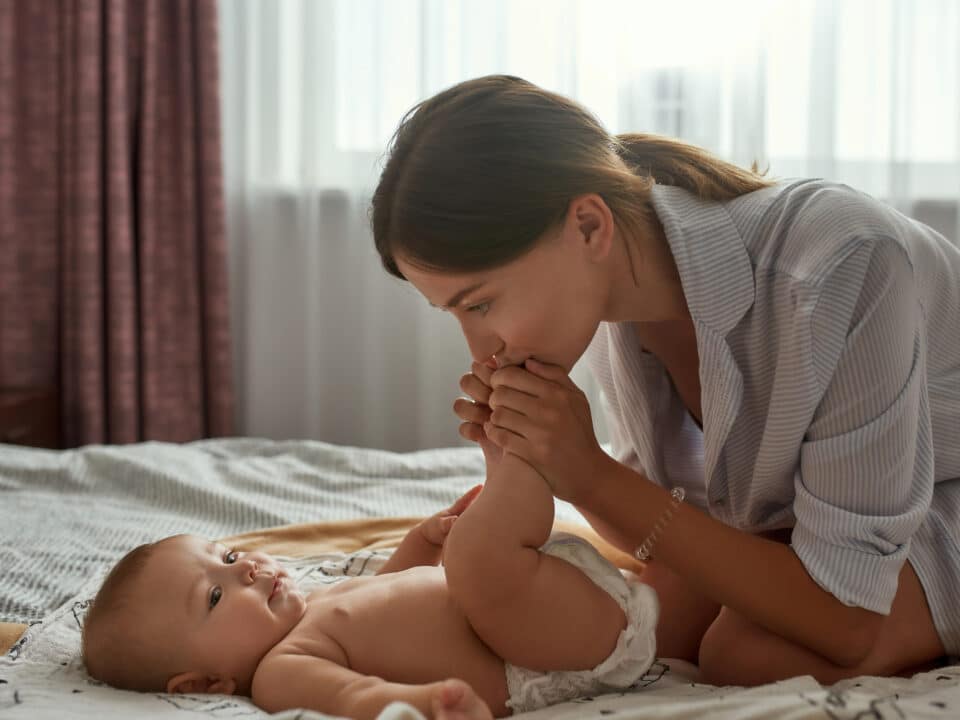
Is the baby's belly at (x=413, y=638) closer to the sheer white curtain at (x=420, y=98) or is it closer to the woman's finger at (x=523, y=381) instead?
the woman's finger at (x=523, y=381)

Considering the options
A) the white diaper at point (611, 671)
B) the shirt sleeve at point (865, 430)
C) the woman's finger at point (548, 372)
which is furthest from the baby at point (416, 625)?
the shirt sleeve at point (865, 430)

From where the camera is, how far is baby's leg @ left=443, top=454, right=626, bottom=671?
1049mm

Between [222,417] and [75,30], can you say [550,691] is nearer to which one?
[222,417]

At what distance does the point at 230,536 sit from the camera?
1.68m

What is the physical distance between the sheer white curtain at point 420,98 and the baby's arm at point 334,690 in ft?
7.30

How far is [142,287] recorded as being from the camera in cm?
322

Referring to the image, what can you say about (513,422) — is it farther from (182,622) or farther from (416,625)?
(182,622)

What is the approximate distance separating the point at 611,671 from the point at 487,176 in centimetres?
55

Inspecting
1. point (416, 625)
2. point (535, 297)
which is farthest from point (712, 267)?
point (416, 625)

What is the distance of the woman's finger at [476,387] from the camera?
1.22m

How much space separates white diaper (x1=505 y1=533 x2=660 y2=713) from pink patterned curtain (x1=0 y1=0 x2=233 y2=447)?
2.40m

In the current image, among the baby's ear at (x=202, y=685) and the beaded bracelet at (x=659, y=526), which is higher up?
the beaded bracelet at (x=659, y=526)

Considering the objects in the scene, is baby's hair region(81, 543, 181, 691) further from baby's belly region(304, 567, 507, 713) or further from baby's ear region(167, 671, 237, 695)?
baby's belly region(304, 567, 507, 713)

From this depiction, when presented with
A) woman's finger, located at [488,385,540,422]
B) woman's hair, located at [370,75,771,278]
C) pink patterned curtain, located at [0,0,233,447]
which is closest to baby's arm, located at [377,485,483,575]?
woman's finger, located at [488,385,540,422]
